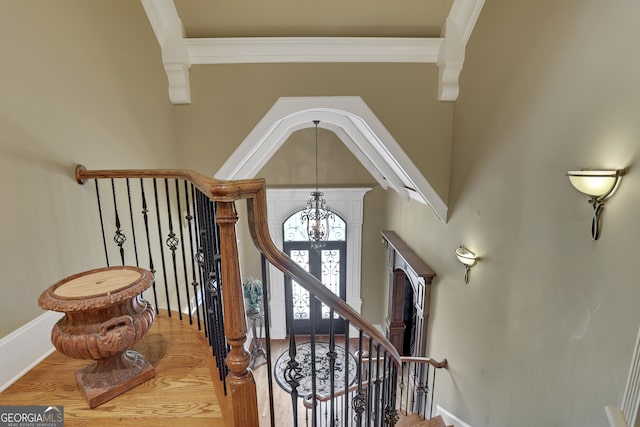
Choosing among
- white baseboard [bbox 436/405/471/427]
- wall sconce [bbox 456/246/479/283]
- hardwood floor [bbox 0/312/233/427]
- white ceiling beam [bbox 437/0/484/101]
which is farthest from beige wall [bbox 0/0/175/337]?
white baseboard [bbox 436/405/471/427]

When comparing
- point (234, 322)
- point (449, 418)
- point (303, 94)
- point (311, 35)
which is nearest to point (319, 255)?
point (449, 418)

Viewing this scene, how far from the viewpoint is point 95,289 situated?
52.5 inches

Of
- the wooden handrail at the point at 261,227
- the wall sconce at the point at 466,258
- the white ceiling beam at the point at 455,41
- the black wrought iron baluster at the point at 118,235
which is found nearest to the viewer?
the wooden handrail at the point at 261,227

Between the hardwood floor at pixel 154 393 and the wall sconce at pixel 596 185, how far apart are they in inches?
76.5

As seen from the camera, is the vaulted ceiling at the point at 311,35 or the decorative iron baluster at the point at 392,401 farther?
the vaulted ceiling at the point at 311,35

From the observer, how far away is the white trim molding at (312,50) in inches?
106

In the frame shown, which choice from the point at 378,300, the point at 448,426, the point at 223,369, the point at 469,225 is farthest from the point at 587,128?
the point at 378,300

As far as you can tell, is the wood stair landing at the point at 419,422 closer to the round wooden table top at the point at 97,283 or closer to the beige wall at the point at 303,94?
the beige wall at the point at 303,94

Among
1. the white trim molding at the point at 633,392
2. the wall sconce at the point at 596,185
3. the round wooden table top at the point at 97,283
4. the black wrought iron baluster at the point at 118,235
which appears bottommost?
the white trim molding at the point at 633,392

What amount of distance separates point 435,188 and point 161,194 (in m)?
2.64

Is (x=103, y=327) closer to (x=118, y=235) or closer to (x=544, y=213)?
(x=118, y=235)

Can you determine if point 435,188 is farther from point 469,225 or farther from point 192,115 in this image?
point 192,115

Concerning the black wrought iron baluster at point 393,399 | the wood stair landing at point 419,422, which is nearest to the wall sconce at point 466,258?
the black wrought iron baluster at point 393,399

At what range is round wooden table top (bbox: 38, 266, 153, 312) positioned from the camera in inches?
47.7
